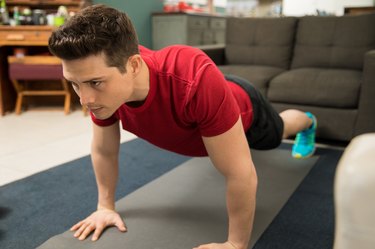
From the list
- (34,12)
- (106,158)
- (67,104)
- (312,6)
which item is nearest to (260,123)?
(106,158)

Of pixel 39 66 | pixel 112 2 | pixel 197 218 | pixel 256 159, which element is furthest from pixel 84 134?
pixel 112 2

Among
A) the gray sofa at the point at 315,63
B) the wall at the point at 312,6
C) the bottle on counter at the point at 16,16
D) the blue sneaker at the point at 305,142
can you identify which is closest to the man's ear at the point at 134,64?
the blue sneaker at the point at 305,142

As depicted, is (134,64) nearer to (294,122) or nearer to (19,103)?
(294,122)

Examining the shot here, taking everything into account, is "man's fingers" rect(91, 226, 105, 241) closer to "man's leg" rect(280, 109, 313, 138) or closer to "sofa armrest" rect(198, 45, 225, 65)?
"man's leg" rect(280, 109, 313, 138)

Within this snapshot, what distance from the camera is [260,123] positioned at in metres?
1.46

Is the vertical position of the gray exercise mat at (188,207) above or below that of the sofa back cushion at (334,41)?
below

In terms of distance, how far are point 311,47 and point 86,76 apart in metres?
2.27

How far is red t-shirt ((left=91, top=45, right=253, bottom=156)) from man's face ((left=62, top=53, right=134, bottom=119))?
0.39ft

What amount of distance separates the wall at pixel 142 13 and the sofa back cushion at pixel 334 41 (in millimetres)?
2403

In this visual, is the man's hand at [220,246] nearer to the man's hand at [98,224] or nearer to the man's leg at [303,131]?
the man's hand at [98,224]

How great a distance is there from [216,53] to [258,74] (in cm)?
57

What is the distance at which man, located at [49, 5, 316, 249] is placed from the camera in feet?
2.77

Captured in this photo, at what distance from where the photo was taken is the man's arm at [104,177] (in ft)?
4.04

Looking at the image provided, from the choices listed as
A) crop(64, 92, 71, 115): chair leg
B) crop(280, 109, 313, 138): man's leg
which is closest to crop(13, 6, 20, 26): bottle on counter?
crop(64, 92, 71, 115): chair leg
